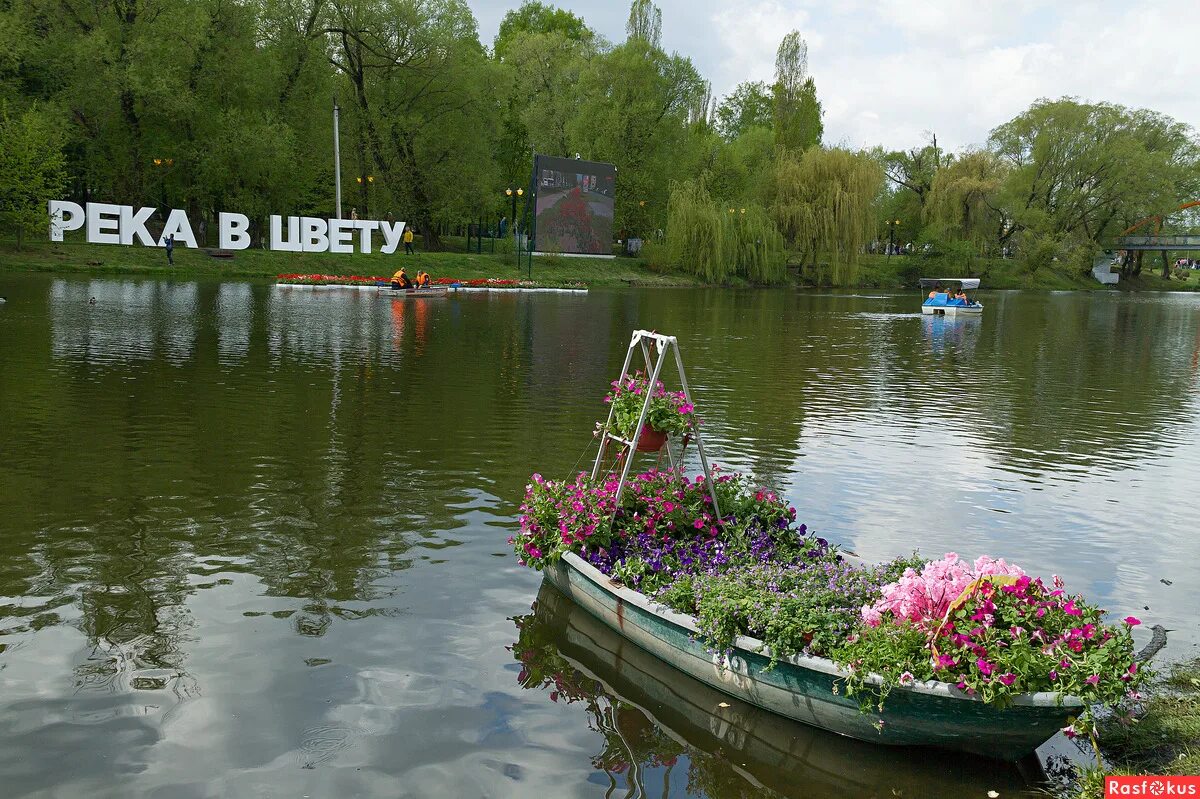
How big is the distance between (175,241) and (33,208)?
8762 millimetres

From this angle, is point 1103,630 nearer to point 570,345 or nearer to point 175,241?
point 570,345

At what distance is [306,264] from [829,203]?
38.2 m

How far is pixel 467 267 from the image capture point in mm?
64812

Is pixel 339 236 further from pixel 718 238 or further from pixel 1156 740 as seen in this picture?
pixel 1156 740

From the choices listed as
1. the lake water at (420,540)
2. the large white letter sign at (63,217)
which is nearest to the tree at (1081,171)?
the lake water at (420,540)

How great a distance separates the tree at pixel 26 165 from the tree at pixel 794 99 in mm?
57915

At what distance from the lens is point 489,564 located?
959 centimetres

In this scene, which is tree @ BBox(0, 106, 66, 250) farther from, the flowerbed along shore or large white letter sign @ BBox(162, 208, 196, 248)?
the flowerbed along shore

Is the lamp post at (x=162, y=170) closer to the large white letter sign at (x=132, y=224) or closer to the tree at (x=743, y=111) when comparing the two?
the large white letter sign at (x=132, y=224)

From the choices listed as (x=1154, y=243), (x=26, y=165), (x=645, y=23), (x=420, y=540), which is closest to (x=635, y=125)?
(x=645, y=23)

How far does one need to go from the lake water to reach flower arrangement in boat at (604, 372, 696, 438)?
5.73ft

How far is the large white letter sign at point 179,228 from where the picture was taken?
54.6 meters

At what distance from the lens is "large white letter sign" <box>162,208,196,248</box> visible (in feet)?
179

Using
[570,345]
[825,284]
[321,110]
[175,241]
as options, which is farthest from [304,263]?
[825,284]
